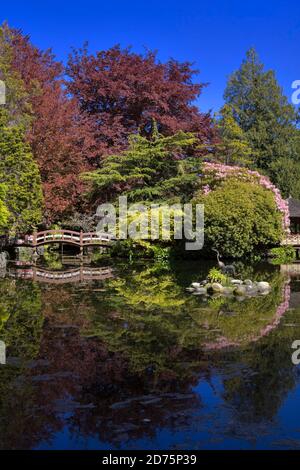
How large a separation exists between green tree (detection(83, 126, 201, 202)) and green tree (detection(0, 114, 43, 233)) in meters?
2.18

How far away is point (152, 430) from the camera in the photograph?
399 cm

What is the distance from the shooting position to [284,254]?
852 inches

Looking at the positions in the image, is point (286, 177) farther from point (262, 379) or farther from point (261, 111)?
point (262, 379)

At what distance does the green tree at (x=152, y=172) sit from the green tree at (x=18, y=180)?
7.17 feet

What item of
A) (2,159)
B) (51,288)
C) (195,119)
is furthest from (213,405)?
(195,119)

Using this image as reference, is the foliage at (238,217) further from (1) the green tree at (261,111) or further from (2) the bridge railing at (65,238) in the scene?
(1) the green tree at (261,111)

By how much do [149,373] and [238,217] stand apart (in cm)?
1334

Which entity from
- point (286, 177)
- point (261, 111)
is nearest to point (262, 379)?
point (286, 177)

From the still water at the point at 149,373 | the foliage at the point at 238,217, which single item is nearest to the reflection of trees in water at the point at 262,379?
the still water at the point at 149,373

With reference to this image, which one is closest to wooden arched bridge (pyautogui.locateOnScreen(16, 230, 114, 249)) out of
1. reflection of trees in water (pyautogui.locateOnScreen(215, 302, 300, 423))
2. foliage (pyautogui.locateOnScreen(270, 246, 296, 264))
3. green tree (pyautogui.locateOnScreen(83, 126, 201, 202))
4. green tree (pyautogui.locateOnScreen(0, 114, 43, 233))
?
green tree (pyautogui.locateOnScreen(0, 114, 43, 233))

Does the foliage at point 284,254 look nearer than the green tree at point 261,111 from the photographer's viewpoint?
Yes

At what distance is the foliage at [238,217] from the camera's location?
18.3 m

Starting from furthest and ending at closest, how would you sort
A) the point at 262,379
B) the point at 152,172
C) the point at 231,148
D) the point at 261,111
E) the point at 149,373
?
the point at 261,111, the point at 231,148, the point at 152,172, the point at 149,373, the point at 262,379

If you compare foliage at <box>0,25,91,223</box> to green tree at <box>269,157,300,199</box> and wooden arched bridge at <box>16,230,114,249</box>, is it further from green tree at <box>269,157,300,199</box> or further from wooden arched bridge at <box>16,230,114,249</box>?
green tree at <box>269,157,300,199</box>
